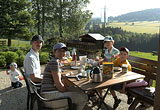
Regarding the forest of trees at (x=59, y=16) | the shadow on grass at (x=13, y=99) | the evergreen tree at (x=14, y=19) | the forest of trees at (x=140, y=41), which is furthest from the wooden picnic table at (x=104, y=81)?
the forest of trees at (x=140, y=41)

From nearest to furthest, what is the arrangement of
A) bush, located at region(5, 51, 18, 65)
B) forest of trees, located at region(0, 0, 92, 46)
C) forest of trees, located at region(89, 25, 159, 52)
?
bush, located at region(5, 51, 18, 65), forest of trees, located at region(0, 0, 92, 46), forest of trees, located at region(89, 25, 159, 52)

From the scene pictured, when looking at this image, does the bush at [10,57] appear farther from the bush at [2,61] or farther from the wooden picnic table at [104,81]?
the wooden picnic table at [104,81]

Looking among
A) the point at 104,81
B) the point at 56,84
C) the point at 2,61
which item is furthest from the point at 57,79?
the point at 2,61

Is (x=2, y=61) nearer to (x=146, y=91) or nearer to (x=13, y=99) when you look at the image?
(x=13, y=99)

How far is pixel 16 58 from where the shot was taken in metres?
7.92

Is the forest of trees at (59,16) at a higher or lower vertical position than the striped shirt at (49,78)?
higher

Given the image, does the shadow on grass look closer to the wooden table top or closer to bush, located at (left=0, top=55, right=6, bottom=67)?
the wooden table top

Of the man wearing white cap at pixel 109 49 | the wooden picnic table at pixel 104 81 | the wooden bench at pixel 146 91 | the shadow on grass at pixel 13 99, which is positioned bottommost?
the shadow on grass at pixel 13 99

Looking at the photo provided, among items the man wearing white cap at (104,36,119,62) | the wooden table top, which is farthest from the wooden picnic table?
the man wearing white cap at (104,36,119,62)

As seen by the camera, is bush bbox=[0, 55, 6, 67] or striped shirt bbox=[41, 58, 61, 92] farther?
bush bbox=[0, 55, 6, 67]

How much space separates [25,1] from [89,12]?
10437 millimetres

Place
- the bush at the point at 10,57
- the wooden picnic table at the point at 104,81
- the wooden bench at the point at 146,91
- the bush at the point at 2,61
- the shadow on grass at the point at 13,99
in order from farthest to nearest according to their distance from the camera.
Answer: the bush at the point at 10,57 → the bush at the point at 2,61 → the shadow on grass at the point at 13,99 → the wooden bench at the point at 146,91 → the wooden picnic table at the point at 104,81

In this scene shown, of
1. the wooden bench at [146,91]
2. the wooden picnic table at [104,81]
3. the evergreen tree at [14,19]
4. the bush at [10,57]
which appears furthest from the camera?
the evergreen tree at [14,19]

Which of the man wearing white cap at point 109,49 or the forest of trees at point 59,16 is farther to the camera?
the forest of trees at point 59,16
